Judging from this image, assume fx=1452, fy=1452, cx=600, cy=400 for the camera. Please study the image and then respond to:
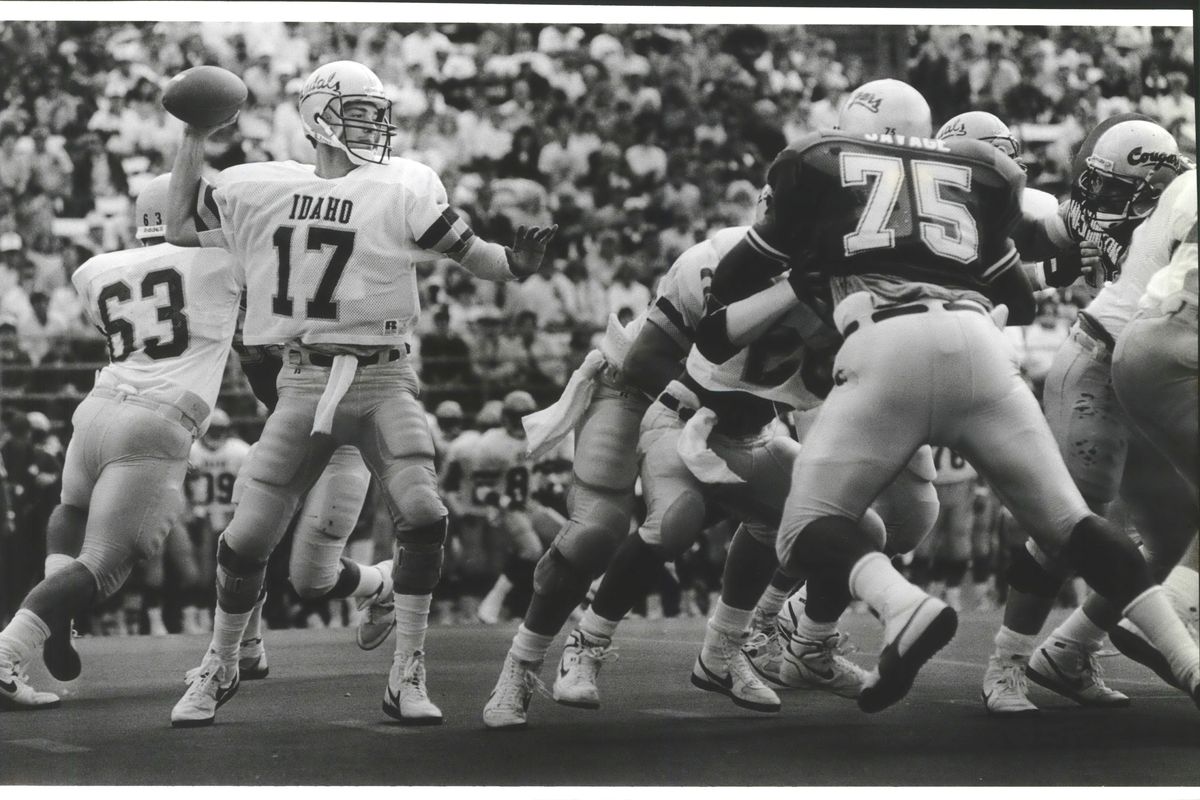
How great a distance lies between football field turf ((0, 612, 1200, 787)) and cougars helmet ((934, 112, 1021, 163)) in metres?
1.51

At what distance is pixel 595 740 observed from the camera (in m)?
3.50

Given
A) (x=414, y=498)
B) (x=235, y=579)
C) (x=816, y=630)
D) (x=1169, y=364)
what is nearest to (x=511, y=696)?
(x=414, y=498)

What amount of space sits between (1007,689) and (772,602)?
740 mm

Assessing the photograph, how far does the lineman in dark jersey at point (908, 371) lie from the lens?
2.90 metres

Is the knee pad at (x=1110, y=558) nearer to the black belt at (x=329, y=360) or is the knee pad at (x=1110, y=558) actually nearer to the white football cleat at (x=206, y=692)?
the black belt at (x=329, y=360)

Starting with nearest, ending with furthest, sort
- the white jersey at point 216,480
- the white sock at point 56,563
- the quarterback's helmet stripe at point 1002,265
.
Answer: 1. the quarterback's helmet stripe at point 1002,265
2. the white sock at point 56,563
3. the white jersey at point 216,480

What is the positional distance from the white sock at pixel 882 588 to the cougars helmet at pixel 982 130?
1.66 m

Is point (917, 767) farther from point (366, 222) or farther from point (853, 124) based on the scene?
point (366, 222)

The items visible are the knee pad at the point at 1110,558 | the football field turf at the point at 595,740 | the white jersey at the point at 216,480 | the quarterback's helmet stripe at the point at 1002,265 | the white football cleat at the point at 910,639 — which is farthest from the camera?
the white jersey at the point at 216,480

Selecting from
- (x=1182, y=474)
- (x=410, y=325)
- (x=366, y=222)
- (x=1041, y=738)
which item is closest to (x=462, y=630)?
(x=410, y=325)

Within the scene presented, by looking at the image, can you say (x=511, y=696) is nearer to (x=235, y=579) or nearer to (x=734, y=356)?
(x=235, y=579)

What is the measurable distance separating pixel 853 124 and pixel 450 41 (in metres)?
1.41

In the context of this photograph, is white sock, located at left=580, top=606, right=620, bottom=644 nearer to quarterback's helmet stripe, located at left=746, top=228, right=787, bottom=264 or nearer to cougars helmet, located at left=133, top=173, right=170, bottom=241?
quarterback's helmet stripe, located at left=746, top=228, right=787, bottom=264

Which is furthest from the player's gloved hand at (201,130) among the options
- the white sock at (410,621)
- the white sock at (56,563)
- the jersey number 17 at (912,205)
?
the jersey number 17 at (912,205)
